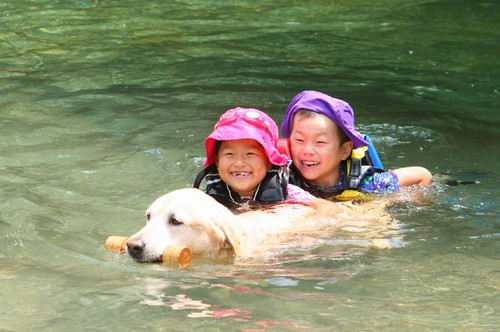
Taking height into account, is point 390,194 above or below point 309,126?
below

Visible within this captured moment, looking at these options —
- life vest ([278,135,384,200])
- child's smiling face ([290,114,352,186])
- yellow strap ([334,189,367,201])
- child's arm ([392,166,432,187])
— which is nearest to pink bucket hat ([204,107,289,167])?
child's smiling face ([290,114,352,186])

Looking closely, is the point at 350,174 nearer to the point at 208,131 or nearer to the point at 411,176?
the point at 411,176

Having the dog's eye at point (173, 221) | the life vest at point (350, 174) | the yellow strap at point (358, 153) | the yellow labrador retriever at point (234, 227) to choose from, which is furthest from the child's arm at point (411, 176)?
the dog's eye at point (173, 221)

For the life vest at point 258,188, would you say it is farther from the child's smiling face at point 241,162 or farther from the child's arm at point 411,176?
the child's arm at point 411,176

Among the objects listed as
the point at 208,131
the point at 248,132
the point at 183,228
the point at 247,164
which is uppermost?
the point at 248,132

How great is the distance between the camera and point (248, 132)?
268 inches

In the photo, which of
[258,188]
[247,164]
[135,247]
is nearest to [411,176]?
[258,188]

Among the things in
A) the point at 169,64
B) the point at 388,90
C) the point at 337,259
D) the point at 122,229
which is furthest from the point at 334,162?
the point at 169,64

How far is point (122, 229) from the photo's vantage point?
274 inches

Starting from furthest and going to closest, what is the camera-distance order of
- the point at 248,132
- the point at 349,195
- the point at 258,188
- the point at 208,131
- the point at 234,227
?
→ 1. the point at 208,131
2. the point at 349,195
3. the point at 258,188
4. the point at 248,132
5. the point at 234,227

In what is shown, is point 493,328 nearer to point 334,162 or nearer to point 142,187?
point 334,162

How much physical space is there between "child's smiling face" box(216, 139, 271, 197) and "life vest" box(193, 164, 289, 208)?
0.10 meters

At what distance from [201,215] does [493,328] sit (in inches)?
81.5

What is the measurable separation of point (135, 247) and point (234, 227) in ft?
2.49
